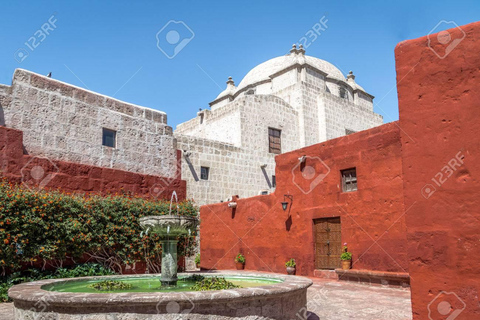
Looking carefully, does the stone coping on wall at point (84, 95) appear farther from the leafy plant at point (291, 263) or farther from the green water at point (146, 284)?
the green water at point (146, 284)

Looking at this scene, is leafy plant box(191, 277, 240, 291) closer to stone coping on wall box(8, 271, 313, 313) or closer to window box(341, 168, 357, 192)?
stone coping on wall box(8, 271, 313, 313)

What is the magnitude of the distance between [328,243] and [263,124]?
863 centimetres

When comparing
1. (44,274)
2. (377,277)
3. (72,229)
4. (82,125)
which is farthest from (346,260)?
(82,125)

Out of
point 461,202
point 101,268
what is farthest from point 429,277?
point 101,268

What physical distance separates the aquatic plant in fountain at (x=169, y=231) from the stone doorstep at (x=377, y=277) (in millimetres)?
4988

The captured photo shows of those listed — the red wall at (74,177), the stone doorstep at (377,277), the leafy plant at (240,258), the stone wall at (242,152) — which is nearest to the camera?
the stone doorstep at (377,277)

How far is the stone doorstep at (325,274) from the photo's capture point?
35.2 ft

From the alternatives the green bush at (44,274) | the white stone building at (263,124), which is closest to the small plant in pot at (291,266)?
the white stone building at (263,124)

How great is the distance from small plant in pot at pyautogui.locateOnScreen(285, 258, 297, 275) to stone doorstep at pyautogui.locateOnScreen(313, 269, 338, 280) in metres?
0.76

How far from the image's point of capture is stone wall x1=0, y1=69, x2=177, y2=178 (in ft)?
35.8

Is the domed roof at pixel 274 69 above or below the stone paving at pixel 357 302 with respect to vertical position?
above

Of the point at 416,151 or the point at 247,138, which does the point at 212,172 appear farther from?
the point at 416,151

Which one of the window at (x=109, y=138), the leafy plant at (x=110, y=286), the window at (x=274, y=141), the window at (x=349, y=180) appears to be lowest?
the leafy plant at (x=110, y=286)

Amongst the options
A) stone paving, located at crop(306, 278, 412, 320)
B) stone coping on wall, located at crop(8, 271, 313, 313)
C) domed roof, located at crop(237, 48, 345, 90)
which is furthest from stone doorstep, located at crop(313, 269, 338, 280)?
domed roof, located at crop(237, 48, 345, 90)
